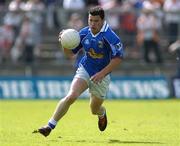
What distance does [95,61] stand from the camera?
13.5 metres

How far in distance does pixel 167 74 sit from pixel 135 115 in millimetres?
6617

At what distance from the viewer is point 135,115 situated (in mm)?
19172

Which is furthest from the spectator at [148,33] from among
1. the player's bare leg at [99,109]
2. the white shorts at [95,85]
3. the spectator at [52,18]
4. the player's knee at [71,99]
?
the player's knee at [71,99]

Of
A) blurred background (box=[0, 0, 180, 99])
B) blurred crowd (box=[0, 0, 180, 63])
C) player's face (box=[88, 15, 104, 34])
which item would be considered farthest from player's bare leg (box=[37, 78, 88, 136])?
blurred crowd (box=[0, 0, 180, 63])

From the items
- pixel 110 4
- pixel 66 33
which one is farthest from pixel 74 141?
pixel 110 4

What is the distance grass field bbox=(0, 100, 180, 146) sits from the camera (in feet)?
40.8

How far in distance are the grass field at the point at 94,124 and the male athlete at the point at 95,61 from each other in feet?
2.12

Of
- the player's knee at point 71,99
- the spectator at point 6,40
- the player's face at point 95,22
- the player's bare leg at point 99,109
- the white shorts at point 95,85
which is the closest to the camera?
the player's knee at point 71,99

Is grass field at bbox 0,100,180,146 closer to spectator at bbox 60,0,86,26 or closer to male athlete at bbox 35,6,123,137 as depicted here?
male athlete at bbox 35,6,123,137

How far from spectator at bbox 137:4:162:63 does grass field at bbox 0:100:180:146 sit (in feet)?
7.51

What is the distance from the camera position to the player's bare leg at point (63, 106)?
40.9ft

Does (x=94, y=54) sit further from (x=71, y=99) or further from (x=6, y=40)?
(x=6, y=40)

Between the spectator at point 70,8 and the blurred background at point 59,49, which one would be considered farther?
the spectator at point 70,8

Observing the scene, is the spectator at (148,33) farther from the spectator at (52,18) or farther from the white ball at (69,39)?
the white ball at (69,39)
